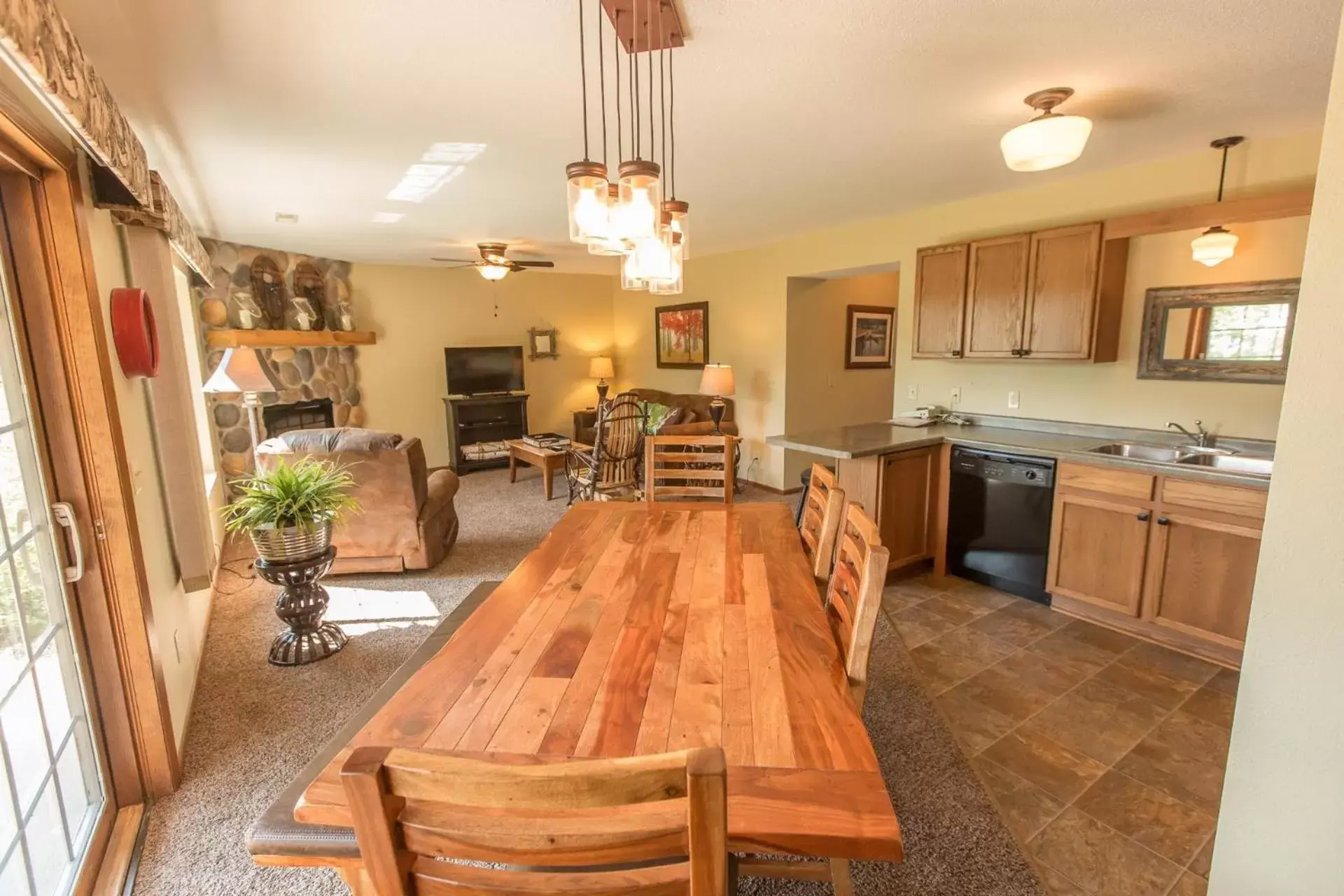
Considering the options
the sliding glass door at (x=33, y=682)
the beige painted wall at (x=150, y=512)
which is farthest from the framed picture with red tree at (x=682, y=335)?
the sliding glass door at (x=33, y=682)

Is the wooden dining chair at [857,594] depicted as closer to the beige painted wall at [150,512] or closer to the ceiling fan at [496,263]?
the beige painted wall at [150,512]

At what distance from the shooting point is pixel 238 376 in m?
3.82

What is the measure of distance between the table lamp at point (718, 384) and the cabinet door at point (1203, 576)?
3.39m

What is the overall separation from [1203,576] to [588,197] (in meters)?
3.01

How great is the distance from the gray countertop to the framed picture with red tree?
2.73m

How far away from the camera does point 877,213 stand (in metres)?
4.25

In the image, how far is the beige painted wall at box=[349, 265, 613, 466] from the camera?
21.4ft

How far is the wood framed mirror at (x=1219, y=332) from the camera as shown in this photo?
2.77 meters

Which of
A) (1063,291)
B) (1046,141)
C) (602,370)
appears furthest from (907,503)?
(602,370)

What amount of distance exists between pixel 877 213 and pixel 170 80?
3.89m

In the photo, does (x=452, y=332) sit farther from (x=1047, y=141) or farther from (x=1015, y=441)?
(x=1047, y=141)

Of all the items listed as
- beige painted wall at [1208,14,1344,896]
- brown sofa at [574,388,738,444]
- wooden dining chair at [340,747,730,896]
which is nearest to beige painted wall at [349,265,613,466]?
brown sofa at [574,388,738,444]

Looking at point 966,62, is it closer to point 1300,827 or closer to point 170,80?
point 1300,827

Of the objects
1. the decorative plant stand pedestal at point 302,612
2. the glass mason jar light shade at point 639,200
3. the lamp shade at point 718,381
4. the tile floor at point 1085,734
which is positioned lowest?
the tile floor at point 1085,734
